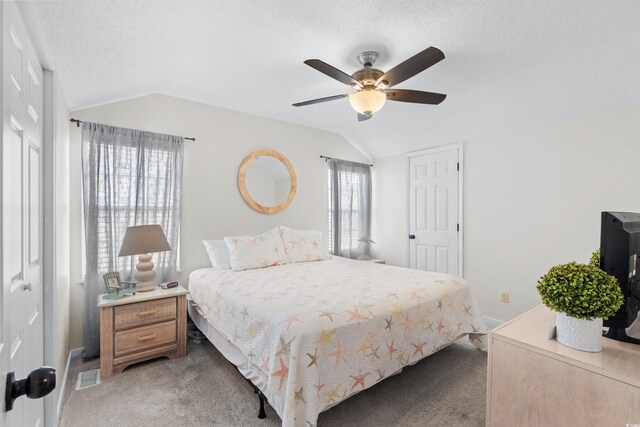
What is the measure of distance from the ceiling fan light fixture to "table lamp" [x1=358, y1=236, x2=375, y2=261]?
2587 millimetres

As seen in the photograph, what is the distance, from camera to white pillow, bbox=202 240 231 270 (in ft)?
9.99

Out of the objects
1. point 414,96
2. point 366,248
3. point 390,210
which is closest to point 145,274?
point 414,96

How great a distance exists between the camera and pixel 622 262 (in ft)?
4.01

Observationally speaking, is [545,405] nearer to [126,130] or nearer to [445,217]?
[445,217]

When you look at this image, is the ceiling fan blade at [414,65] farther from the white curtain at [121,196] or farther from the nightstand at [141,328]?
the nightstand at [141,328]

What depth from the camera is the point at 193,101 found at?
326cm

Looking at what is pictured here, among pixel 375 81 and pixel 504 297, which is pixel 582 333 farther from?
pixel 504 297

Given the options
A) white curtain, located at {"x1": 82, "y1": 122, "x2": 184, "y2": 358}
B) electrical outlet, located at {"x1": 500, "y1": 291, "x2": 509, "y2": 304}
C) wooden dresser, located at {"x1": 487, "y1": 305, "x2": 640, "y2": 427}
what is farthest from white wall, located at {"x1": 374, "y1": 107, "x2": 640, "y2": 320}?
white curtain, located at {"x1": 82, "y1": 122, "x2": 184, "y2": 358}

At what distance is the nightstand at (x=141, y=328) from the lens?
7.61 feet

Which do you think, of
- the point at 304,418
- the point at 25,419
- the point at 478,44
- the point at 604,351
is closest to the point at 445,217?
the point at 478,44

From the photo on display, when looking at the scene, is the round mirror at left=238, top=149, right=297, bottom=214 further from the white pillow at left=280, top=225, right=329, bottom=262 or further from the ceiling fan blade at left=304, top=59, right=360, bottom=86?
the ceiling fan blade at left=304, top=59, right=360, bottom=86

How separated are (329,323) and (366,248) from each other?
316 cm

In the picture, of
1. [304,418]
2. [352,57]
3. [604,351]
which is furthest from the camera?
[352,57]

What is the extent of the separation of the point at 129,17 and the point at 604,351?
8.81 feet
